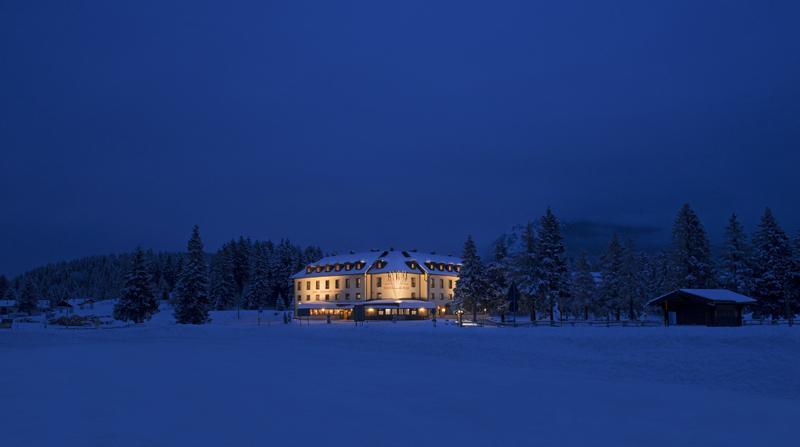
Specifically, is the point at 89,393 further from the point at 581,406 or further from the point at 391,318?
the point at 391,318

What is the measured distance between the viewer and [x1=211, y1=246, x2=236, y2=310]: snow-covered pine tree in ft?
370

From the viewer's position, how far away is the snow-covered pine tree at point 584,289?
76125 millimetres

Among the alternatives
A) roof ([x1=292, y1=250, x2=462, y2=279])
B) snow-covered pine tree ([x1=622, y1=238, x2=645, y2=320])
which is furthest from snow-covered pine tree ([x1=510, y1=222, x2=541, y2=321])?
roof ([x1=292, y1=250, x2=462, y2=279])

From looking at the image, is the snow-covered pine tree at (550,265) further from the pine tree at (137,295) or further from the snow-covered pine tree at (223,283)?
the snow-covered pine tree at (223,283)

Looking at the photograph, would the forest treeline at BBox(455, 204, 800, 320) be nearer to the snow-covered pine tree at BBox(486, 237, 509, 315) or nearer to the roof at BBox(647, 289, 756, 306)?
the snow-covered pine tree at BBox(486, 237, 509, 315)

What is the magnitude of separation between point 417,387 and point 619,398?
7.76 m

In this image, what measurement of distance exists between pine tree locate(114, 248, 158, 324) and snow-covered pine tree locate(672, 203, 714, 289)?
6395 cm

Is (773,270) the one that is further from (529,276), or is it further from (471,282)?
(471,282)

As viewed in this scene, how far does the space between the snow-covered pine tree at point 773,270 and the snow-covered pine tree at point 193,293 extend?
6236 cm

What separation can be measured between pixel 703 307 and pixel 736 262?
17033 mm

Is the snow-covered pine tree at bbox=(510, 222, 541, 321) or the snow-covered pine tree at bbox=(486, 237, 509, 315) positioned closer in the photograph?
the snow-covered pine tree at bbox=(510, 222, 541, 321)

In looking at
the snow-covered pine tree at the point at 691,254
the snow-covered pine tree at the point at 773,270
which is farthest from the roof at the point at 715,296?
the snow-covered pine tree at the point at 773,270

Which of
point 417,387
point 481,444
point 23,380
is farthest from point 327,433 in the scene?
point 23,380

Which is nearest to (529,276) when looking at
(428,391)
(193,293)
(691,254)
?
(691,254)
